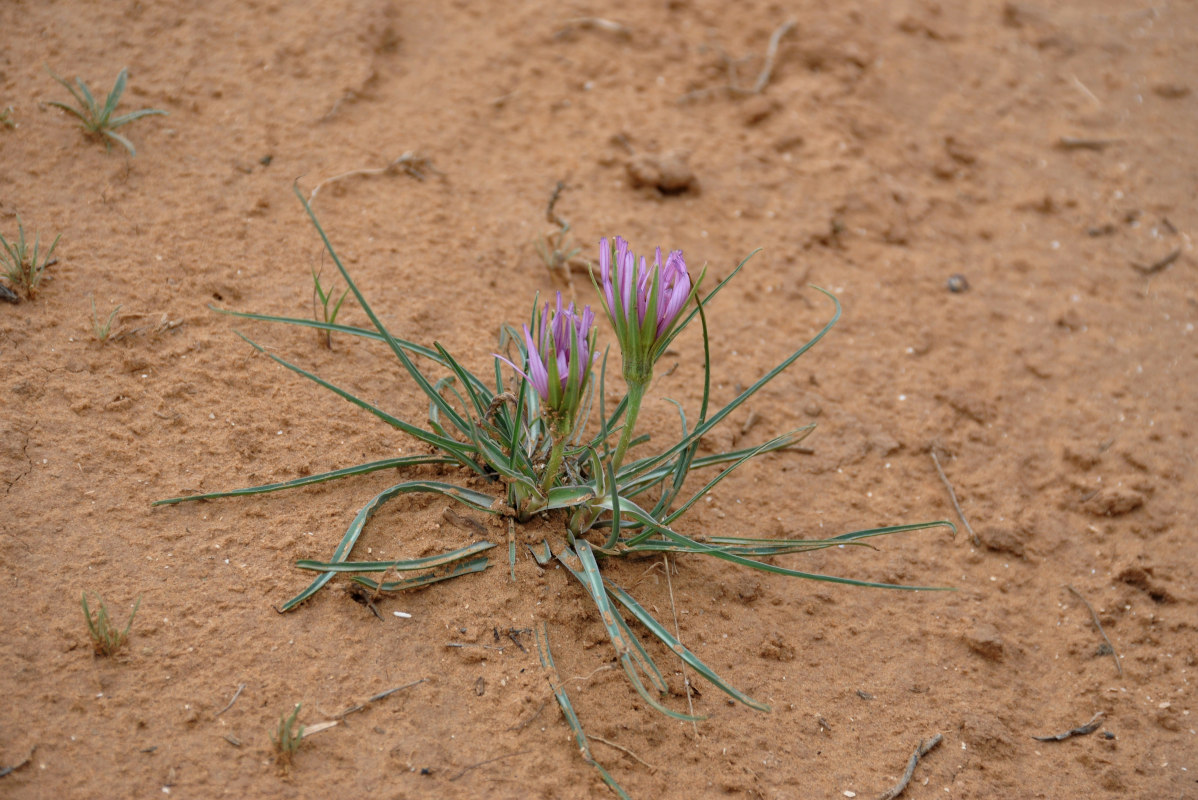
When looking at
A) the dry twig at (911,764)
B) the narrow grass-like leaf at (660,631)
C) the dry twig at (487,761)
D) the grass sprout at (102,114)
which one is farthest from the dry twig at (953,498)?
the grass sprout at (102,114)

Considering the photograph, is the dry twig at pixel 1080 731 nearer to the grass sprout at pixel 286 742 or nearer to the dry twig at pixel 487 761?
the dry twig at pixel 487 761

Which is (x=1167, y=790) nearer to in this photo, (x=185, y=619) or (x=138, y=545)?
(x=185, y=619)

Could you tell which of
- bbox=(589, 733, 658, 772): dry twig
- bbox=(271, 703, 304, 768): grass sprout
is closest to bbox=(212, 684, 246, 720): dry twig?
bbox=(271, 703, 304, 768): grass sprout

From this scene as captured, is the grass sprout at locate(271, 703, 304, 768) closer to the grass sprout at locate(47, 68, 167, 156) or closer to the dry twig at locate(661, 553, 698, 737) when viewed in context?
the dry twig at locate(661, 553, 698, 737)

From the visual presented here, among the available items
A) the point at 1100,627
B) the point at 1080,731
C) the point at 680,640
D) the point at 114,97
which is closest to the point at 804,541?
the point at 680,640

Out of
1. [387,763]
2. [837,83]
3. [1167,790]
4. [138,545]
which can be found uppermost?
[837,83]

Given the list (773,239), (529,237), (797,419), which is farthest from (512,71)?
(797,419)
